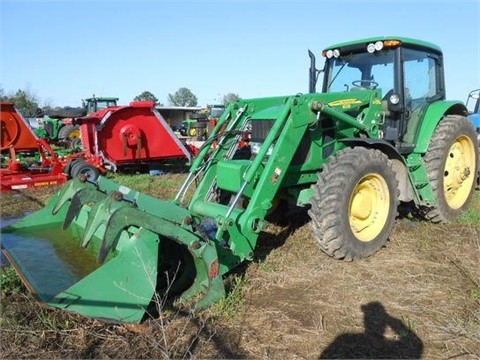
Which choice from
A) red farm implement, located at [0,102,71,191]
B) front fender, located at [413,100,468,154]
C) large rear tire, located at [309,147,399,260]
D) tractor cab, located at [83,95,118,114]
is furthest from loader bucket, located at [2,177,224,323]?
tractor cab, located at [83,95,118,114]

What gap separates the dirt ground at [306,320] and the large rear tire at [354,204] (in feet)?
0.74

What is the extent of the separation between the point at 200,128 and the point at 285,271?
15.4 metres

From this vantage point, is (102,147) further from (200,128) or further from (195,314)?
(200,128)

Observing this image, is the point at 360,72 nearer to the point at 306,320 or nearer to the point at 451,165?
the point at 451,165

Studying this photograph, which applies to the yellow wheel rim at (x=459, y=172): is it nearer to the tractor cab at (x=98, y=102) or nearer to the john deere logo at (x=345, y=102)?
the john deere logo at (x=345, y=102)

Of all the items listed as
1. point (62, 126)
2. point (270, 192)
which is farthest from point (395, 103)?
point (62, 126)

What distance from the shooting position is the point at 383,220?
4645 mm

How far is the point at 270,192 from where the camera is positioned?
391cm

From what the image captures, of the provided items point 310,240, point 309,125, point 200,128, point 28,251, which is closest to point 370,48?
point 309,125

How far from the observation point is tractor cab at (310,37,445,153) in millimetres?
5062

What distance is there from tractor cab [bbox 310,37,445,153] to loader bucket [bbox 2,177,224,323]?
239 cm

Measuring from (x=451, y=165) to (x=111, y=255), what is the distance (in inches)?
183

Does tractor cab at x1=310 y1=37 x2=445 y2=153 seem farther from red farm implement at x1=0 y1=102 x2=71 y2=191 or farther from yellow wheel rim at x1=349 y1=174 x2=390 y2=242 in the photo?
red farm implement at x1=0 y1=102 x2=71 y2=191

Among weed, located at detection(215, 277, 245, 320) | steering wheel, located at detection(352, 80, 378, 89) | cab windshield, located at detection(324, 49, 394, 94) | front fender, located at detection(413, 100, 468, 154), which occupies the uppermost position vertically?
cab windshield, located at detection(324, 49, 394, 94)
